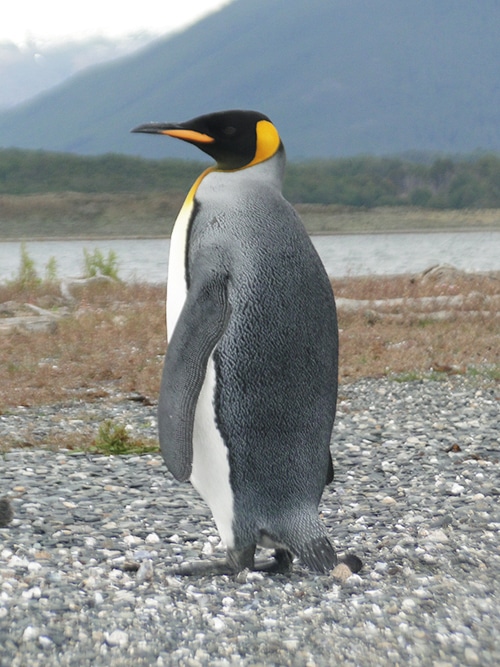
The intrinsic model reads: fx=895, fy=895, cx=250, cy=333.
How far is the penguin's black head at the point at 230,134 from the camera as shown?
334 cm

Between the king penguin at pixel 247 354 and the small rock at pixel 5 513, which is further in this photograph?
the small rock at pixel 5 513

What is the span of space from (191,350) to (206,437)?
35cm

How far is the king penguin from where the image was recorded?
10.6 feet

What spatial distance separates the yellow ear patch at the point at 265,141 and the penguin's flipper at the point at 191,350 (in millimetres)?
521

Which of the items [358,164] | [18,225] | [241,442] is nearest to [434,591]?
[241,442]

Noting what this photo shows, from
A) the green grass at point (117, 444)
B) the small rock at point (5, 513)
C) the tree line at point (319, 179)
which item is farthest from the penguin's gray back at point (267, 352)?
the tree line at point (319, 179)

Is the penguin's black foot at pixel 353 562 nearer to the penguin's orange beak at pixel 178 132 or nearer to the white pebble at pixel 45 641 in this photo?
the white pebble at pixel 45 641

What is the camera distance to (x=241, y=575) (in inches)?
133

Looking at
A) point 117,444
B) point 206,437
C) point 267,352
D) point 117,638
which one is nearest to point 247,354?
point 267,352

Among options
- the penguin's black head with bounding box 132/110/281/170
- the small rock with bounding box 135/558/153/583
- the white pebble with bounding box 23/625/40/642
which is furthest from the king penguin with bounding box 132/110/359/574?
the white pebble with bounding box 23/625/40/642

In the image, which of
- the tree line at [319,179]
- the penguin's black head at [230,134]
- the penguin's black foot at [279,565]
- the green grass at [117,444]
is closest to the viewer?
the penguin's black head at [230,134]

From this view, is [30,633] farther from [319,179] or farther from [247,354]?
[319,179]

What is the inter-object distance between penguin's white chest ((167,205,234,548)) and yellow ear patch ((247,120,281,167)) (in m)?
0.33

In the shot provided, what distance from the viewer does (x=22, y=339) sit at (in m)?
10.9
